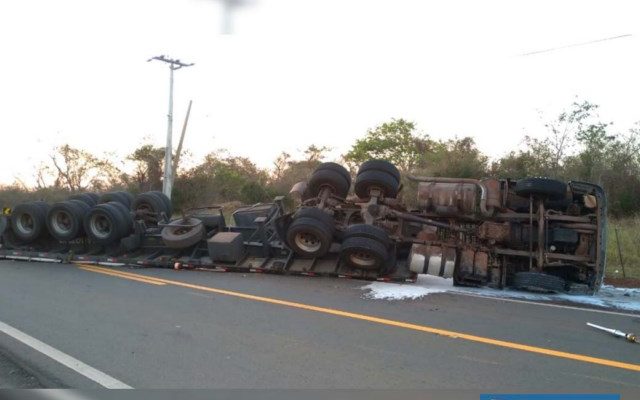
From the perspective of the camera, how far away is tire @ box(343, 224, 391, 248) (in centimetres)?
941

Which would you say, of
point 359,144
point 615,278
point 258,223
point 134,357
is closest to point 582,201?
point 615,278

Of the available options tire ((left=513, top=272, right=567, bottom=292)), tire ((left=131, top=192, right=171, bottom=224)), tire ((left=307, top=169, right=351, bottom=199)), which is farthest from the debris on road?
tire ((left=131, top=192, right=171, bottom=224))

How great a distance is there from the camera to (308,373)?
4574mm

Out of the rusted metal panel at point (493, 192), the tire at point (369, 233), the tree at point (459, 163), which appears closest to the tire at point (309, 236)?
the tire at point (369, 233)

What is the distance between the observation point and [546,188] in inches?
359

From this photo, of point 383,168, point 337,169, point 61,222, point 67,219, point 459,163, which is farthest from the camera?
point 459,163

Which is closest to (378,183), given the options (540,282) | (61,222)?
(540,282)

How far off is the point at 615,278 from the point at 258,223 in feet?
24.6

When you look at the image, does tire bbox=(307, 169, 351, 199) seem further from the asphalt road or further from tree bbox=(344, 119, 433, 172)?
tree bbox=(344, 119, 433, 172)

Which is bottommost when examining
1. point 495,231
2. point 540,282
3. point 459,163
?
point 540,282

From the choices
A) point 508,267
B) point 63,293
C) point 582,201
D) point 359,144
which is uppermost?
point 359,144

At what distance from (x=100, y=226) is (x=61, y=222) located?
111 centimetres

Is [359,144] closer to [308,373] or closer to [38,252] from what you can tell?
[38,252]

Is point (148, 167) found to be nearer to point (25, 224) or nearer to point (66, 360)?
point (25, 224)
